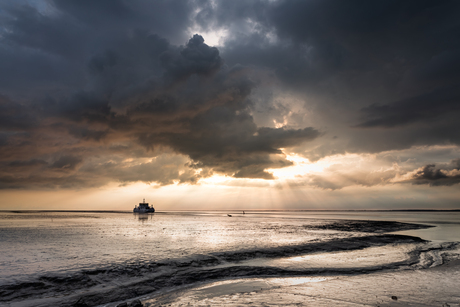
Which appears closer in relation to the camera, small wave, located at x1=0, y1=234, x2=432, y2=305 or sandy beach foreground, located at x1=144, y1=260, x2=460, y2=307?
sandy beach foreground, located at x1=144, y1=260, x2=460, y2=307

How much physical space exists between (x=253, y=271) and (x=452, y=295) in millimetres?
10247

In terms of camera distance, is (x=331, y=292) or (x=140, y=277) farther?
(x=140, y=277)

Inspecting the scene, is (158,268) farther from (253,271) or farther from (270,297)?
(270,297)

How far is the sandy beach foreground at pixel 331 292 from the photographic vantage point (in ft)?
33.7

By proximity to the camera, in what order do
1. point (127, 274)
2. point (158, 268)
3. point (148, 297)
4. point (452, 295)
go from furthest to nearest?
point (158, 268) → point (127, 274) → point (148, 297) → point (452, 295)

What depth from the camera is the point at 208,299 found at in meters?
11.2

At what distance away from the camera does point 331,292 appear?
458 inches

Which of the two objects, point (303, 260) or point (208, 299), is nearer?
point (208, 299)

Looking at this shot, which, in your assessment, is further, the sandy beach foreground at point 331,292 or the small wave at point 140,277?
the small wave at point 140,277

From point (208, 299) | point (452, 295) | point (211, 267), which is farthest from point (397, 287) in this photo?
point (211, 267)

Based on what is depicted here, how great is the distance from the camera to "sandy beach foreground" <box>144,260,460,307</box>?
10273mm

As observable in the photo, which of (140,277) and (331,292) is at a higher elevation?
(331,292)

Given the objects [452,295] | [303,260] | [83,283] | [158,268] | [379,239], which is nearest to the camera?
[452,295]

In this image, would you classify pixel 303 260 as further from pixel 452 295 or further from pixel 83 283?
pixel 83 283
